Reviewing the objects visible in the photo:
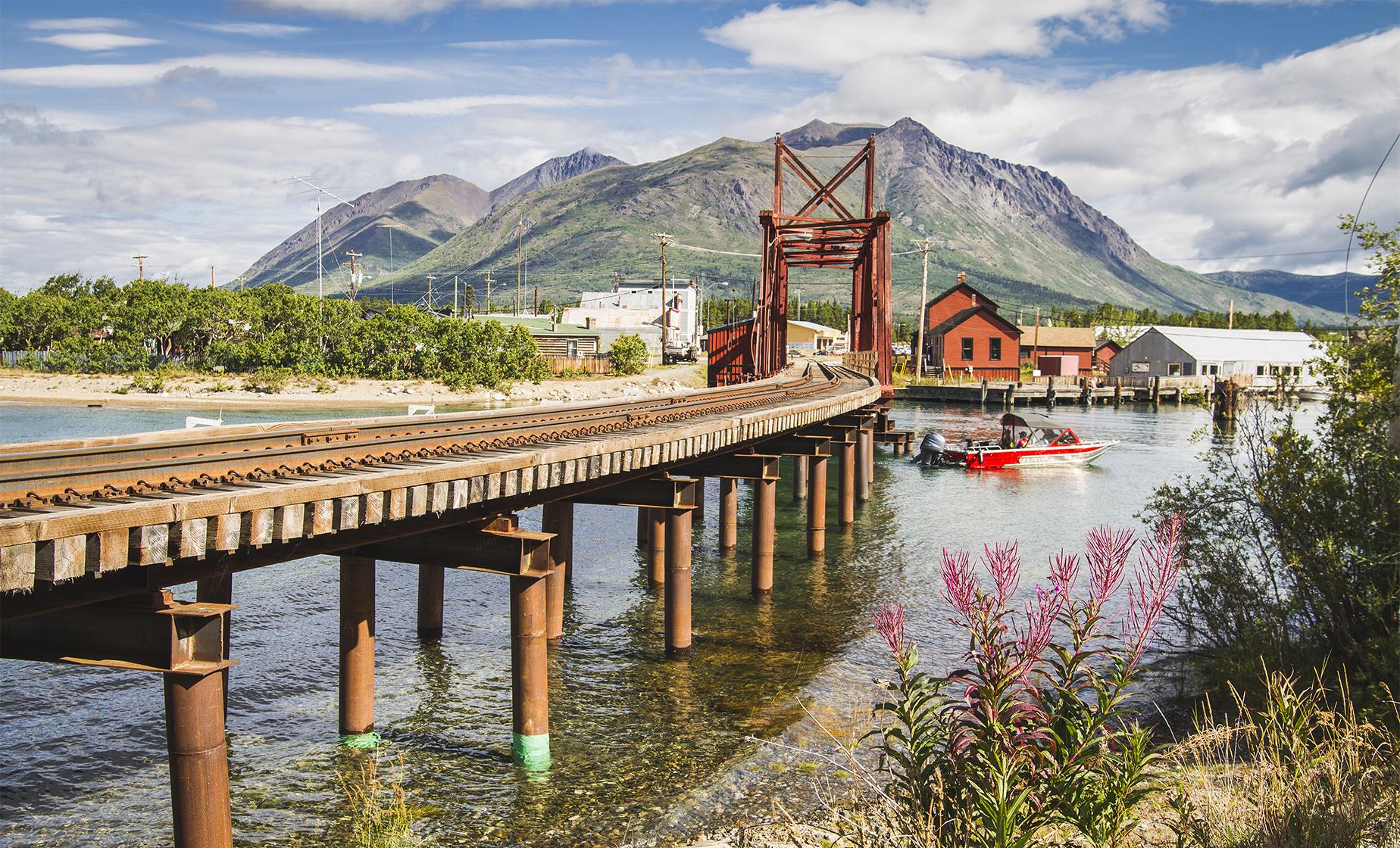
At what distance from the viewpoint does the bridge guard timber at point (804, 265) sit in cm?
4538

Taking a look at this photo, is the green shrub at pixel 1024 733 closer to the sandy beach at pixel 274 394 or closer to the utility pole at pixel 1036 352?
the sandy beach at pixel 274 394

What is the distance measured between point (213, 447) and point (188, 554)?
502 cm

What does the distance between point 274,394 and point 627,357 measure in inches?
1048

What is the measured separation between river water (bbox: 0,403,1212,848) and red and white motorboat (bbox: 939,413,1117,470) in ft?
66.4

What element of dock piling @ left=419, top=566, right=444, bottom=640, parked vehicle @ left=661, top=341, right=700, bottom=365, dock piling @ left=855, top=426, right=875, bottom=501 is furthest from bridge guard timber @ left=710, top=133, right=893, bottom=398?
parked vehicle @ left=661, top=341, right=700, bottom=365

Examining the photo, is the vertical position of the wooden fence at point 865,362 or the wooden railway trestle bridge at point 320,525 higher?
the wooden fence at point 865,362

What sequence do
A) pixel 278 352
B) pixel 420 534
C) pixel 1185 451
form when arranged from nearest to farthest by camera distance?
pixel 420 534 < pixel 1185 451 < pixel 278 352

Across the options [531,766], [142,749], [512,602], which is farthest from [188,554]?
[142,749]

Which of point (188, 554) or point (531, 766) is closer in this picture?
point (188, 554)

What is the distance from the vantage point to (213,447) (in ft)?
37.8

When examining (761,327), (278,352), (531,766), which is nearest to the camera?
(531,766)

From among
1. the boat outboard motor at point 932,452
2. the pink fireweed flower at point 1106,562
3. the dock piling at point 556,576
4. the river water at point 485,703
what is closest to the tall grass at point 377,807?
the river water at point 485,703

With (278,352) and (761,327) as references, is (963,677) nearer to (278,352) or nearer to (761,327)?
(761,327)

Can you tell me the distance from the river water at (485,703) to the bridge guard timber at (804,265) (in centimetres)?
1962
